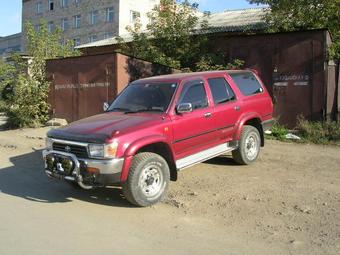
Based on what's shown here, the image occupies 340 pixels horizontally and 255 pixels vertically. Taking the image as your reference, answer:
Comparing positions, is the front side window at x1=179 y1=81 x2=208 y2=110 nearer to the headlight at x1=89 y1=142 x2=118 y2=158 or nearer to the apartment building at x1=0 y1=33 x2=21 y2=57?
the headlight at x1=89 y1=142 x2=118 y2=158

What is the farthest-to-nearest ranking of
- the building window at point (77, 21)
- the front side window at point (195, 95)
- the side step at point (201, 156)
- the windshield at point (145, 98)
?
the building window at point (77, 21) → the front side window at point (195, 95) → the windshield at point (145, 98) → the side step at point (201, 156)

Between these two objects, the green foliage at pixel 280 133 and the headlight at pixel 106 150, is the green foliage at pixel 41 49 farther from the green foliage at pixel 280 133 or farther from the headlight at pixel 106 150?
the headlight at pixel 106 150

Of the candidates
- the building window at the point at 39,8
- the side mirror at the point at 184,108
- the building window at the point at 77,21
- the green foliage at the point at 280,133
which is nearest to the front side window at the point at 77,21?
the building window at the point at 77,21

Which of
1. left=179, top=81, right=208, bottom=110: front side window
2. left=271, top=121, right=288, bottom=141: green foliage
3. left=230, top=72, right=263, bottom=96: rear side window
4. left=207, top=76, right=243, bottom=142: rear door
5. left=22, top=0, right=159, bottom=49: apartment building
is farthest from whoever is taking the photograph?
left=22, top=0, right=159, bottom=49: apartment building

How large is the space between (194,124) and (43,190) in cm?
285

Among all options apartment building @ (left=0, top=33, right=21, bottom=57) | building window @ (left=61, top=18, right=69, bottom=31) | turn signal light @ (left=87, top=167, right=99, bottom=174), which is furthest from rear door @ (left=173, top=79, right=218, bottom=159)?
apartment building @ (left=0, top=33, right=21, bottom=57)

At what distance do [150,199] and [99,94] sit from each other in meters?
9.47

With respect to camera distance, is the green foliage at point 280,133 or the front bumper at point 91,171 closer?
the front bumper at point 91,171

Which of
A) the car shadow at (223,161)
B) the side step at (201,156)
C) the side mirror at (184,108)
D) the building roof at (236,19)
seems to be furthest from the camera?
the building roof at (236,19)

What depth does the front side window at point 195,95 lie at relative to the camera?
7981 millimetres

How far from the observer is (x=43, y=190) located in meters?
8.31

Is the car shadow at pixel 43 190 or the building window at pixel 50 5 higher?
the building window at pixel 50 5

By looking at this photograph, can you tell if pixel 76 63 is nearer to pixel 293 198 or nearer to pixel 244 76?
pixel 244 76

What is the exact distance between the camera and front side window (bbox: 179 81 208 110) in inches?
314
